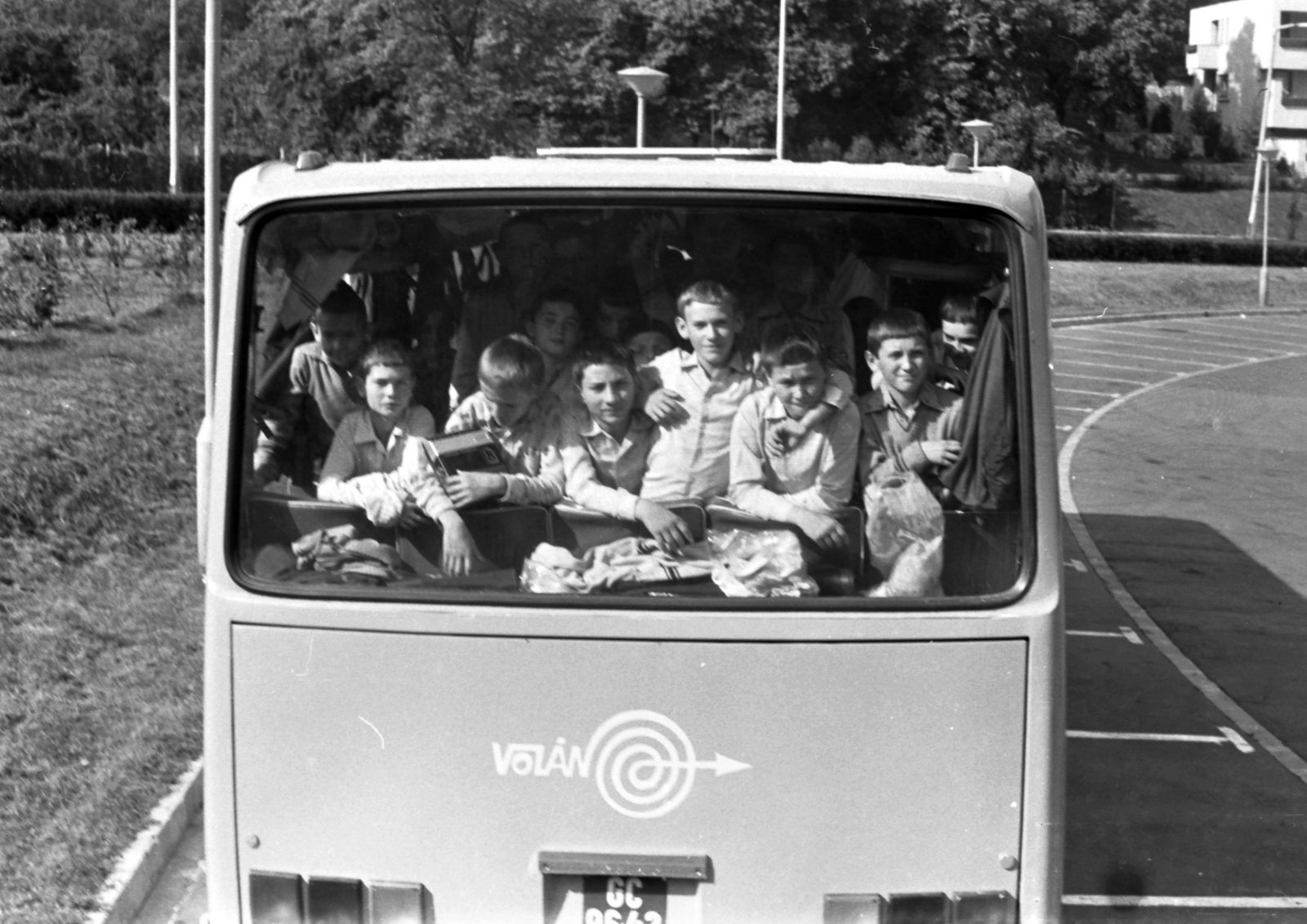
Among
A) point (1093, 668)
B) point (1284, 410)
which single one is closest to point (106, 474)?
point (1093, 668)

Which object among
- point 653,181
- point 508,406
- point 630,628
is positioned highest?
point 653,181

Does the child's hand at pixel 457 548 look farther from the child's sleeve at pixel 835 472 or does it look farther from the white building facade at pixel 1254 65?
the white building facade at pixel 1254 65

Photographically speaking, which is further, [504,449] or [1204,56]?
[1204,56]

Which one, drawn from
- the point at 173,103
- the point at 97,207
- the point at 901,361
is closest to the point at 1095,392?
the point at 97,207

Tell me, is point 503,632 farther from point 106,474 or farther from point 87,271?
point 87,271

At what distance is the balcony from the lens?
101m

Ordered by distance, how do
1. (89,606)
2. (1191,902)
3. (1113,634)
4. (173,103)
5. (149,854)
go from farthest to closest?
(173,103) → (1113,634) → (89,606) → (1191,902) → (149,854)

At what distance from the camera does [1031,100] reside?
69.8 m

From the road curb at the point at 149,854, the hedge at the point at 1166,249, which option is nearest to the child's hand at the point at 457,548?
the road curb at the point at 149,854

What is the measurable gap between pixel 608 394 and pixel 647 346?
16 centimetres

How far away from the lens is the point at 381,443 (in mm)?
4301

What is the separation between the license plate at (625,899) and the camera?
430 centimetres

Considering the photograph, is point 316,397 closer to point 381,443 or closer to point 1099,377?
point 381,443

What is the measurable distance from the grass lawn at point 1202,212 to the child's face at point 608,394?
6816cm
